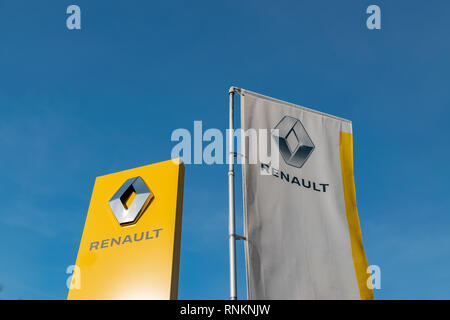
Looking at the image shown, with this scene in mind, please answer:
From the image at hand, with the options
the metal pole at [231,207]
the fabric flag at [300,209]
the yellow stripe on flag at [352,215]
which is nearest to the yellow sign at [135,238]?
the metal pole at [231,207]

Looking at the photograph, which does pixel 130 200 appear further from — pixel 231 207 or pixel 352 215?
pixel 352 215

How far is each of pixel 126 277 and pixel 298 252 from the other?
6.15 m

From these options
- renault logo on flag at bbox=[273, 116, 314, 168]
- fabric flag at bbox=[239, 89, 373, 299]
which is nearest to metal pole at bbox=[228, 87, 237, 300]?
fabric flag at bbox=[239, 89, 373, 299]

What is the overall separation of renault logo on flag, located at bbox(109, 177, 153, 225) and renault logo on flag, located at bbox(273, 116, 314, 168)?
19.3 ft

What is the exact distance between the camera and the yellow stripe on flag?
773 centimetres

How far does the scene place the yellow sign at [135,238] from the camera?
11602mm

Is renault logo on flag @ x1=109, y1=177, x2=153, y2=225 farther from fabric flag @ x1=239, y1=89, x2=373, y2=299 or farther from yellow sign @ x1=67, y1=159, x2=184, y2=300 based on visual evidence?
fabric flag @ x1=239, y1=89, x2=373, y2=299

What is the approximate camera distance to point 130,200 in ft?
43.9

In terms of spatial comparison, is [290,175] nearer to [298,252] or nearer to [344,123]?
[298,252]

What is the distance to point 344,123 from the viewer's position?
9125 mm

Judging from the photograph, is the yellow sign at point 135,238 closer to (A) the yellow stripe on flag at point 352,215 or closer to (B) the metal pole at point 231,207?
(B) the metal pole at point 231,207

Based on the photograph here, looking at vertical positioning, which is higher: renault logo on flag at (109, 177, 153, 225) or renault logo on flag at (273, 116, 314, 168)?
renault logo on flag at (109, 177, 153, 225)
